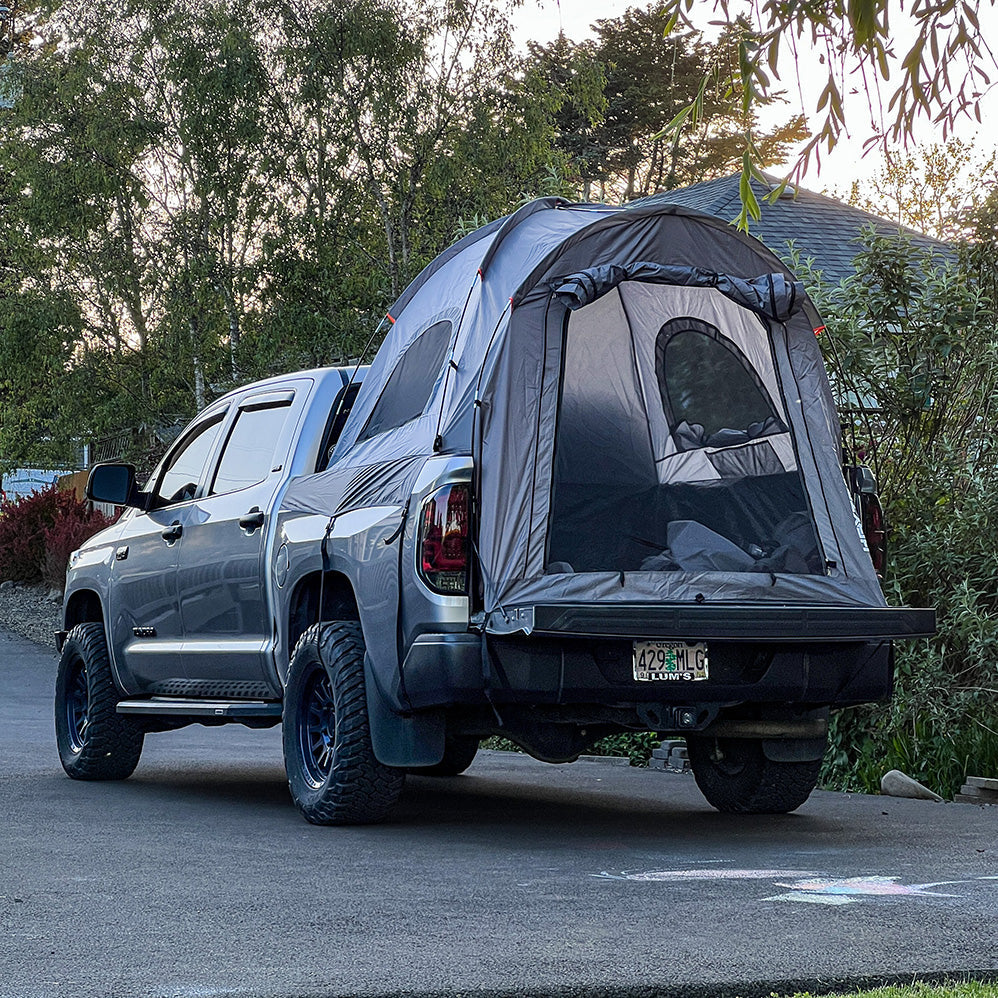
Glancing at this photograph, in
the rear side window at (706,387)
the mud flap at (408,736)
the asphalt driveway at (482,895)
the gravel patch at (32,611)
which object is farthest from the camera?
the gravel patch at (32,611)

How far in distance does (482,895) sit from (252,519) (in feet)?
10.2

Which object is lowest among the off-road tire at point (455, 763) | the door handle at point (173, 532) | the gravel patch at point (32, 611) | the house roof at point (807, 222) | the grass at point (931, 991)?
the gravel patch at point (32, 611)

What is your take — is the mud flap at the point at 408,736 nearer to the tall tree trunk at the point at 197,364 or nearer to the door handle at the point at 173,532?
the door handle at the point at 173,532

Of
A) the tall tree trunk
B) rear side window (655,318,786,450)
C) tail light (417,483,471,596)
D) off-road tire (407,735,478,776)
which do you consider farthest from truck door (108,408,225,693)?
the tall tree trunk

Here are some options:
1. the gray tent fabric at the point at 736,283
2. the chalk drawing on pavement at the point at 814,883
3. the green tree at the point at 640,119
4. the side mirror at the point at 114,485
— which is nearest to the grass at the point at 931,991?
the chalk drawing on pavement at the point at 814,883

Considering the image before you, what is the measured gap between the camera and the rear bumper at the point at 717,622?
6.09 m

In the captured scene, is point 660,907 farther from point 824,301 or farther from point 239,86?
point 239,86

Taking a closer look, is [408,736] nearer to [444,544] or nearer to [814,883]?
[444,544]

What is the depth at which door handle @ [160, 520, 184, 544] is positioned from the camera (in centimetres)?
870

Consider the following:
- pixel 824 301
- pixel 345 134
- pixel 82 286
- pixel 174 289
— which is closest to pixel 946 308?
pixel 824 301

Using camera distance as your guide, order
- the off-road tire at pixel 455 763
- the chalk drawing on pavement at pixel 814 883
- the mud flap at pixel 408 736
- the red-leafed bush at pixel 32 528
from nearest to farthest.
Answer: the chalk drawing on pavement at pixel 814 883, the mud flap at pixel 408 736, the off-road tire at pixel 455 763, the red-leafed bush at pixel 32 528

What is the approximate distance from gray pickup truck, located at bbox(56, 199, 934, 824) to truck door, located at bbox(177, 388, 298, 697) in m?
0.02

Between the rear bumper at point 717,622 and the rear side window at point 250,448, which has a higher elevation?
the rear side window at point 250,448

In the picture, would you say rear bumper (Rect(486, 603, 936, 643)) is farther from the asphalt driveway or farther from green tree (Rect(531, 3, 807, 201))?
green tree (Rect(531, 3, 807, 201))
